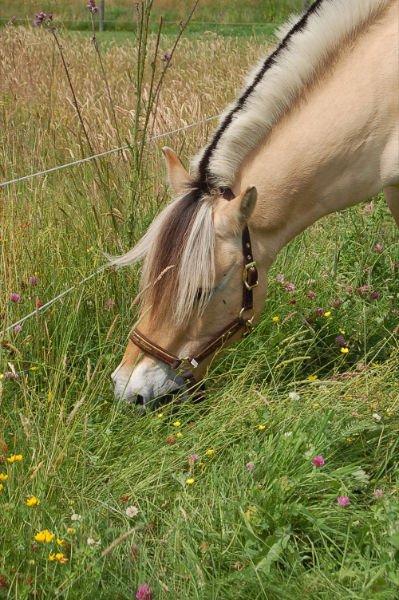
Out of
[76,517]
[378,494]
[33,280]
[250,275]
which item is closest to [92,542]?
[76,517]

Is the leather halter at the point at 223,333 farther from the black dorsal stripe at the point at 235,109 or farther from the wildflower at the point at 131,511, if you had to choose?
the wildflower at the point at 131,511

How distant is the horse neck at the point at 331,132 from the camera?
327 centimetres

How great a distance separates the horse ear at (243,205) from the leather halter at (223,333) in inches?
3.2

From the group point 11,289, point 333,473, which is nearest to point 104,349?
point 11,289

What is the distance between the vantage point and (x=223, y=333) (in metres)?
3.35

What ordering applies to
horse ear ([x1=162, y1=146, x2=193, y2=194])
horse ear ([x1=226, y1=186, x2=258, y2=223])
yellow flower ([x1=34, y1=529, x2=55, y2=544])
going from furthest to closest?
horse ear ([x1=162, y1=146, x2=193, y2=194]), horse ear ([x1=226, y1=186, x2=258, y2=223]), yellow flower ([x1=34, y1=529, x2=55, y2=544])

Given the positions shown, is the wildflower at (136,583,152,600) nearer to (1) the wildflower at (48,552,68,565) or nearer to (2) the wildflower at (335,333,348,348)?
(1) the wildflower at (48,552,68,565)

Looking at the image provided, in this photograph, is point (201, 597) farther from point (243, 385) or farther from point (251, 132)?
point (251, 132)

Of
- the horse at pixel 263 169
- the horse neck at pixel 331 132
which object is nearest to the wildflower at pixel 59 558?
the horse at pixel 263 169

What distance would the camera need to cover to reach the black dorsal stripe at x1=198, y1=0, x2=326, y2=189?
3.27 metres

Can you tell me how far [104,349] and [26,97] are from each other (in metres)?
2.71

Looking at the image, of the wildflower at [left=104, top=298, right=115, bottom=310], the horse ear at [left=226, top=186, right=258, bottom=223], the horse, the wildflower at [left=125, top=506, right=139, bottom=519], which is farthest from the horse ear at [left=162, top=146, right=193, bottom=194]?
the wildflower at [left=125, top=506, right=139, bottom=519]

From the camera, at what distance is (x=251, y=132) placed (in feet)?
10.7

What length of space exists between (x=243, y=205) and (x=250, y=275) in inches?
12.4
